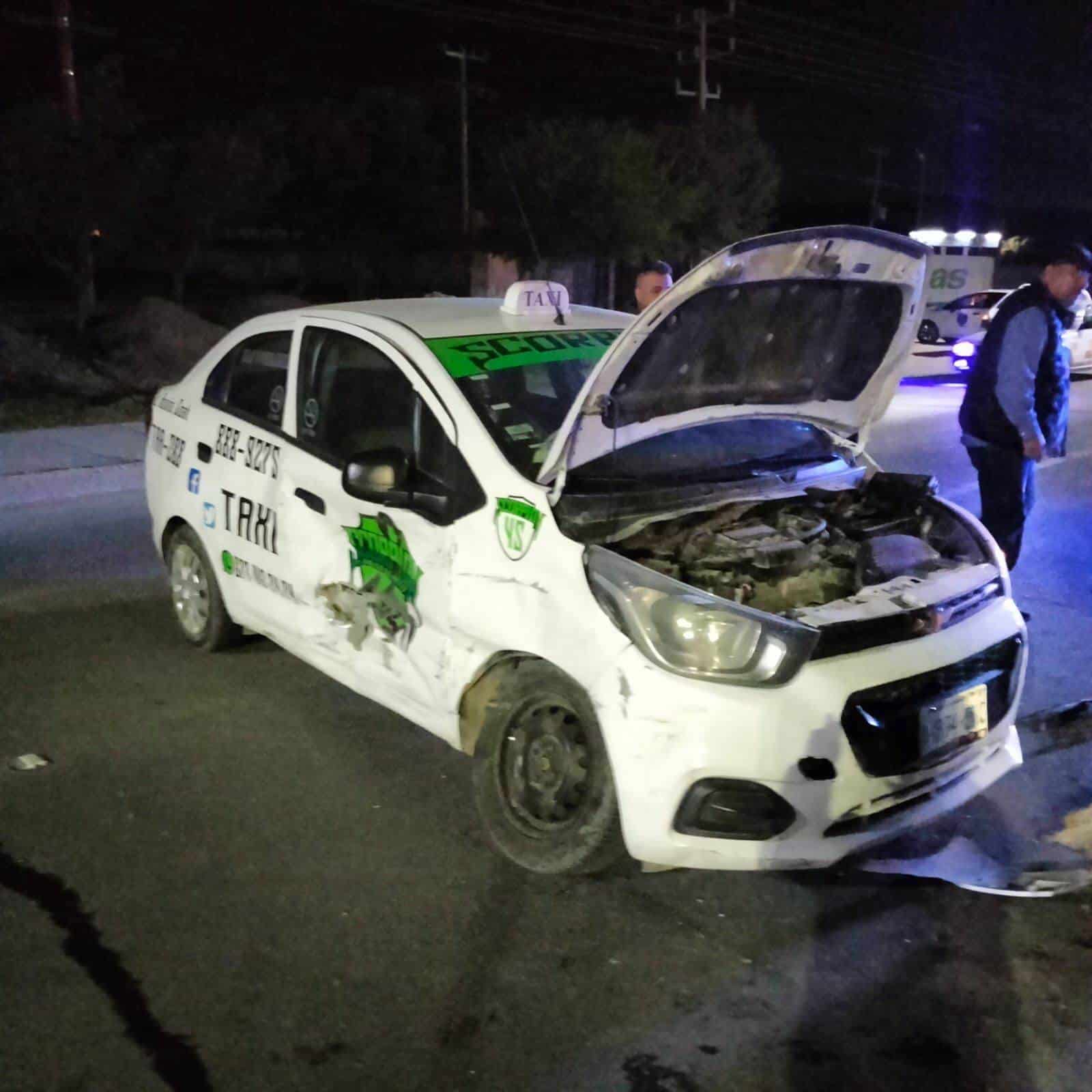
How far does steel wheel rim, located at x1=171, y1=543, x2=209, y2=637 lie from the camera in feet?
17.8

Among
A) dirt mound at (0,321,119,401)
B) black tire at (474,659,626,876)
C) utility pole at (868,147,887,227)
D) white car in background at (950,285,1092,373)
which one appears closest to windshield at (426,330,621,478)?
black tire at (474,659,626,876)

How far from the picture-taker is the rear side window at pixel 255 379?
487cm

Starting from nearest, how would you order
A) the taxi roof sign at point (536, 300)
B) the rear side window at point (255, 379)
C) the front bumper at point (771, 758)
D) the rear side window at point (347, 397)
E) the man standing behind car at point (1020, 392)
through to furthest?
the front bumper at point (771, 758), the rear side window at point (347, 397), the taxi roof sign at point (536, 300), the rear side window at point (255, 379), the man standing behind car at point (1020, 392)

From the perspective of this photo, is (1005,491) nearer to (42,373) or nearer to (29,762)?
(29,762)

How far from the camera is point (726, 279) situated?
354cm

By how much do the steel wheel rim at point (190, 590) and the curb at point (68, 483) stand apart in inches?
167

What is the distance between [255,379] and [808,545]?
2.58 m

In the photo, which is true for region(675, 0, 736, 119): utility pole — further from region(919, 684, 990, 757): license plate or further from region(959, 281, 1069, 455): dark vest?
region(919, 684, 990, 757): license plate

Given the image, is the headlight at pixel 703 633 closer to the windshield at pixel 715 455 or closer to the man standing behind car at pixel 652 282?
the windshield at pixel 715 455

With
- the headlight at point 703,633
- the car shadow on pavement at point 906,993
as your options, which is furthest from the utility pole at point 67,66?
the car shadow on pavement at point 906,993

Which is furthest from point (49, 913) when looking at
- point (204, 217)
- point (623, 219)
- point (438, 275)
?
point (438, 275)

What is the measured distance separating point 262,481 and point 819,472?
7.21ft

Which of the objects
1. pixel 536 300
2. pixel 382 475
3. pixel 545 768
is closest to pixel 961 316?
pixel 536 300

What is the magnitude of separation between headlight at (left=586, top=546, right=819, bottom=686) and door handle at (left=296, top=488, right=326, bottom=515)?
57.9 inches
